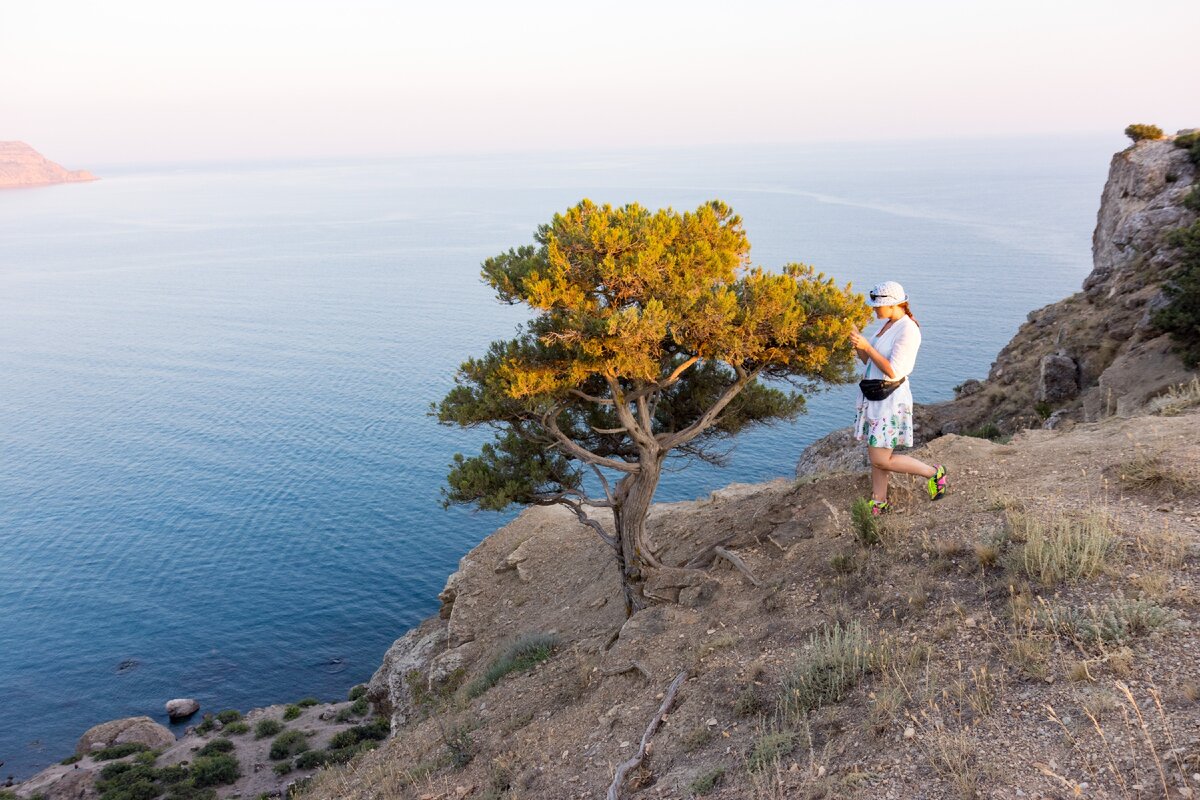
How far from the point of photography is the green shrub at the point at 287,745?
3125cm

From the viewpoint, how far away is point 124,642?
41.7 metres

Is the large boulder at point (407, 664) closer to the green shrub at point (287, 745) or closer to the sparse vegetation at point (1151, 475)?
the green shrub at point (287, 745)

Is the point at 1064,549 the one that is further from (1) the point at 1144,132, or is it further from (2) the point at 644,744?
(1) the point at 1144,132

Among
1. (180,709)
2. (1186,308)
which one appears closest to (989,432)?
(1186,308)

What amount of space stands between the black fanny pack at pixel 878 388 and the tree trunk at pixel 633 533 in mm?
4964

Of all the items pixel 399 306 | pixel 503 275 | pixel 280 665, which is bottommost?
pixel 280 665

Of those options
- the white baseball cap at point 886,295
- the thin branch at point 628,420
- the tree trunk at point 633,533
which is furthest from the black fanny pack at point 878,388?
the tree trunk at point 633,533

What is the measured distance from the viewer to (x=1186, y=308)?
947 inches

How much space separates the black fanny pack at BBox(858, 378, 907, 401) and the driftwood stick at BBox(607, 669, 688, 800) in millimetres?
4457

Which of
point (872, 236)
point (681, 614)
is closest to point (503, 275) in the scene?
point (681, 614)

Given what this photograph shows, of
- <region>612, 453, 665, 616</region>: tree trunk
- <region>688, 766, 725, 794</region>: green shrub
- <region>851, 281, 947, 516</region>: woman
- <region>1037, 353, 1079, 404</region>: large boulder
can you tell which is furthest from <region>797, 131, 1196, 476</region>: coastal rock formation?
<region>688, 766, 725, 794</region>: green shrub

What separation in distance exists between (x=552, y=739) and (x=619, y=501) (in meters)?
5.83

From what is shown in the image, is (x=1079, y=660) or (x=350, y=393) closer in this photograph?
(x=1079, y=660)

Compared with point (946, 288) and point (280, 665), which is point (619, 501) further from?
point (946, 288)
